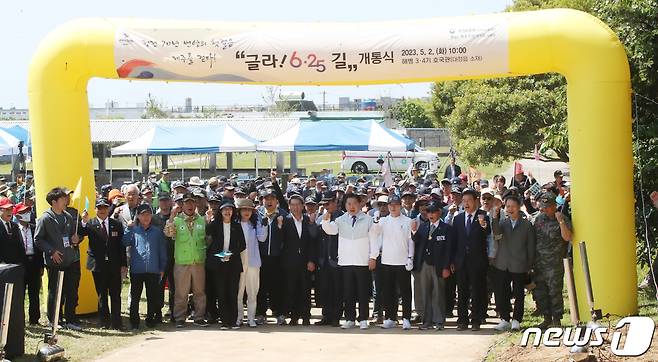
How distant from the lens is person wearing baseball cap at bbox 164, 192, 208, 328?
12.9m

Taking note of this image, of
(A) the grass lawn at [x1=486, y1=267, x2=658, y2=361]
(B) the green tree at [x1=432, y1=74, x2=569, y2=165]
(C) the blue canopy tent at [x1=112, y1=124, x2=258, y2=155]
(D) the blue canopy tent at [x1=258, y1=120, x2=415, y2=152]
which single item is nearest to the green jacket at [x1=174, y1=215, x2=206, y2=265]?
(A) the grass lawn at [x1=486, y1=267, x2=658, y2=361]

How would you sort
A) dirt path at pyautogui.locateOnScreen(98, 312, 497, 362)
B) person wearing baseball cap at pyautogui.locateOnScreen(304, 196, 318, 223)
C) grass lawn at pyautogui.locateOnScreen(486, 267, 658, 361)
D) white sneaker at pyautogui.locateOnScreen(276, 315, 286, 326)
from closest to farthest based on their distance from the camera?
grass lawn at pyautogui.locateOnScreen(486, 267, 658, 361) < dirt path at pyautogui.locateOnScreen(98, 312, 497, 362) < white sneaker at pyautogui.locateOnScreen(276, 315, 286, 326) < person wearing baseball cap at pyautogui.locateOnScreen(304, 196, 318, 223)

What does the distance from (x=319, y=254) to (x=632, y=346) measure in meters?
4.84

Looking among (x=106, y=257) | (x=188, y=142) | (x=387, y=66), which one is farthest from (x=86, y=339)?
(x=188, y=142)

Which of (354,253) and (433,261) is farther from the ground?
(354,253)

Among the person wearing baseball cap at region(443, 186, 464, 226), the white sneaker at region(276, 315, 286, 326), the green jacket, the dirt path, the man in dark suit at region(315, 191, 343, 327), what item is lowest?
the dirt path

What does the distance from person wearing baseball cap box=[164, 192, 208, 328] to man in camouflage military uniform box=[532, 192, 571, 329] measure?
4.27 metres

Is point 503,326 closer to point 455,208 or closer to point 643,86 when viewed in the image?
point 455,208

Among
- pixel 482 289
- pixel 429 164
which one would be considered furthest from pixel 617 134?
pixel 429 164

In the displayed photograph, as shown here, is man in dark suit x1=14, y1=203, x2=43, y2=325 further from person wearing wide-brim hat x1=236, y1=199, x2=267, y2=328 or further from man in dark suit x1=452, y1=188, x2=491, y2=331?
man in dark suit x1=452, y1=188, x2=491, y2=331

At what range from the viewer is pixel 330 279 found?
1288cm

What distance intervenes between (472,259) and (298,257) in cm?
228

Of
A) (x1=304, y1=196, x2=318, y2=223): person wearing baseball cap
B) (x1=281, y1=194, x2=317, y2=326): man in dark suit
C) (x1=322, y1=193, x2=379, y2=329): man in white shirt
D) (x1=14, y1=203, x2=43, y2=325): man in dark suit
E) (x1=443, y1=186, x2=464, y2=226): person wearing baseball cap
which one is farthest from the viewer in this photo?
(x1=443, y1=186, x2=464, y2=226): person wearing baseball cap

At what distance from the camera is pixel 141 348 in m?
11.3
